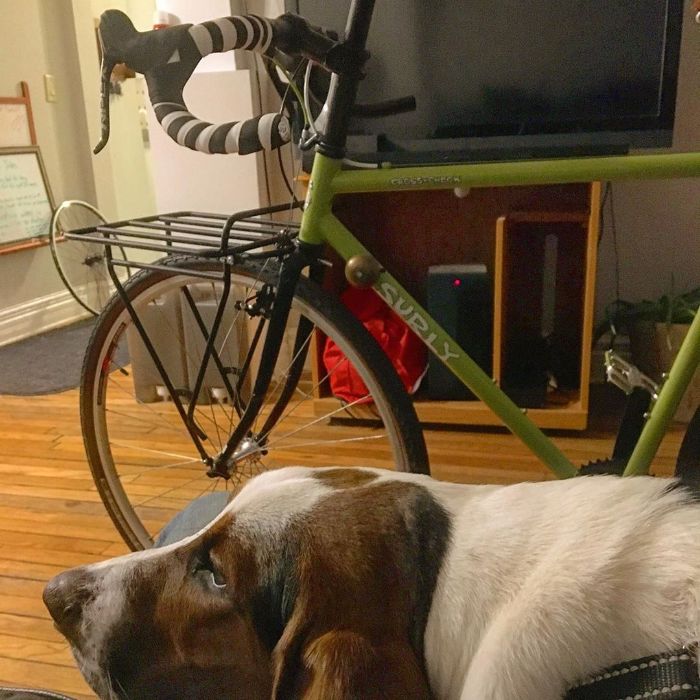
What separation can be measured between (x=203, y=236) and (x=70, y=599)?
2.58 ft

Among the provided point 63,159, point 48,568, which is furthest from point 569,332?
point 63,159

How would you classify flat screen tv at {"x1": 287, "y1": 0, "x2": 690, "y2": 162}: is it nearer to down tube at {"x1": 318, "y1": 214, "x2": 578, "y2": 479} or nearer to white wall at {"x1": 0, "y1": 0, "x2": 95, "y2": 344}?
down tube at {"x1": 318, "y1": 214, "x2": 578, "y2": 479}

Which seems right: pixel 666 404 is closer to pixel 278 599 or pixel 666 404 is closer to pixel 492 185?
pixel 492 185

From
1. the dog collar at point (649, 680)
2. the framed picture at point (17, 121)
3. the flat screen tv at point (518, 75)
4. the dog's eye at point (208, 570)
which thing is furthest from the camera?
the framed picture at point (17, 121)

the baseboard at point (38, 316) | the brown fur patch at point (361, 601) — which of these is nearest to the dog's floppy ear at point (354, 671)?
the brown fur patch at point (361, 601)

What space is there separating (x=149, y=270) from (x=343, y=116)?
18.8 inches

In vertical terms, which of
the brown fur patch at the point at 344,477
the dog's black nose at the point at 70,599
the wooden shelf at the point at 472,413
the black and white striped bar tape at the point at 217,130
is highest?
the black and white striped bar tape at the point at 217,130

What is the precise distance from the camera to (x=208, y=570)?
30.8 inches

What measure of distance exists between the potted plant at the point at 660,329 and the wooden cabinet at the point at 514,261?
0.51 ft

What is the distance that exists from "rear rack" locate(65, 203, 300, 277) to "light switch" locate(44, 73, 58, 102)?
8.85ft

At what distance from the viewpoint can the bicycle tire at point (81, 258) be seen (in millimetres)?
3816

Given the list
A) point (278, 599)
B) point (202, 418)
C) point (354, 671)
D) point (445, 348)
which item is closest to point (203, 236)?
point (445, 348)

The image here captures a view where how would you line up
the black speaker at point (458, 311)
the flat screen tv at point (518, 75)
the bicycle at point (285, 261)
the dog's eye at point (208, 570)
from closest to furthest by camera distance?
the dog's eye at point (208, 570), the bicycle at point (285, 261), the flat screen tv at point (518, 75), the black speaker at point (458, 311)

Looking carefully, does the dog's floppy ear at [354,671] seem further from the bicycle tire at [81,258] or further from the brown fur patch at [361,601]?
the bicycle tire at [81,258]
